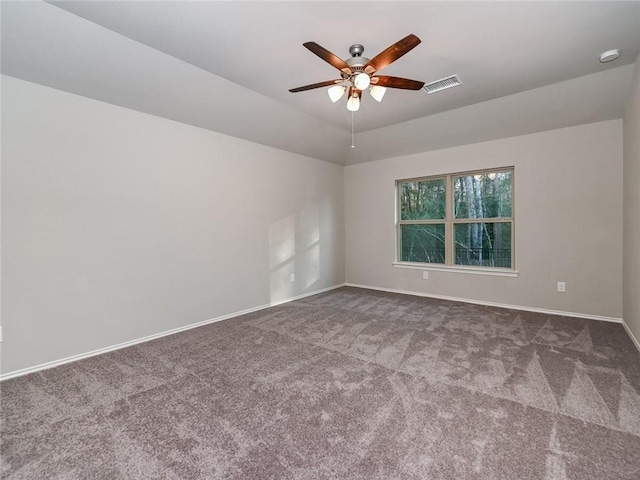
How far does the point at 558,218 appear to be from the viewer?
152 inches

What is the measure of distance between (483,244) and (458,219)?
1.78 ft

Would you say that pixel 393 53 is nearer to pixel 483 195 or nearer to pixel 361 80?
pixel 361 80

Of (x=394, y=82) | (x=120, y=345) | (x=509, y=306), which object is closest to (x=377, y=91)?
(x=394, y=82)

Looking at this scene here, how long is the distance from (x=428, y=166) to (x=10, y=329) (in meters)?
5.41

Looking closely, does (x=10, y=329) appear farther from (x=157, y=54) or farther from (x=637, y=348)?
(x=637, y=348)

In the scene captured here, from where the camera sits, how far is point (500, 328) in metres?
3.38

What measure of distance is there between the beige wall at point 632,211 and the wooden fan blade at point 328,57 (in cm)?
263

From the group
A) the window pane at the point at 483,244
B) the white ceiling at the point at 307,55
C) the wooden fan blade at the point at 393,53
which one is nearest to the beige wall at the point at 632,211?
the white ceiling at the point at 307,55

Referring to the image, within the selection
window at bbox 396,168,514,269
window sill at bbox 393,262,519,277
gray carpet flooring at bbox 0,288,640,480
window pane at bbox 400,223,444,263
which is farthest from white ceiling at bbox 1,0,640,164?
gray carpet flooring at bbox 0,288,640,480

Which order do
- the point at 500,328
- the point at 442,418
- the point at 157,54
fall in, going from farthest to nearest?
the point at 500,328 → the point at 157,54 → the point at 442,418

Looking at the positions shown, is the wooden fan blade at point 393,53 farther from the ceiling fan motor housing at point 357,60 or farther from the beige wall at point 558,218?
the beige wall at point 558,218

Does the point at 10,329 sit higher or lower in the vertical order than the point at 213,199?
lower

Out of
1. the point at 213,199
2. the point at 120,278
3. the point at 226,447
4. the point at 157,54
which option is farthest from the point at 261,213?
the point at 226,447

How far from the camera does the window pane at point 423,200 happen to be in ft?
16.4
